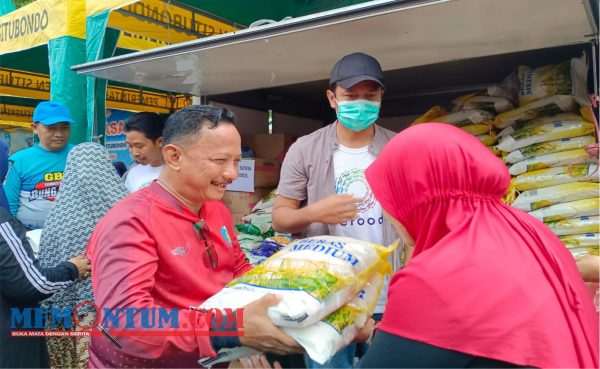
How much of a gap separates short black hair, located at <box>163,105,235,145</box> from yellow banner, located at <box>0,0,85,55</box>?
419 cm

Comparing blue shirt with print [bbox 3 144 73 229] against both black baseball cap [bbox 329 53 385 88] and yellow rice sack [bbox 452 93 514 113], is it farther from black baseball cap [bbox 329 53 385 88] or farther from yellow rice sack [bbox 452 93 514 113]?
yellow rice sack [bbox 452 93 514 113]

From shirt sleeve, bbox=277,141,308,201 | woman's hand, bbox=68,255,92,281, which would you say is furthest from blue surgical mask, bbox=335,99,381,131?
woman's hand, bbox=68,255,92,281

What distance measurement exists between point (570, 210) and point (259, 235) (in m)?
2.06

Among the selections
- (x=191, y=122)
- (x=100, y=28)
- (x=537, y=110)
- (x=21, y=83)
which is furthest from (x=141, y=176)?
(x=21, y=83)

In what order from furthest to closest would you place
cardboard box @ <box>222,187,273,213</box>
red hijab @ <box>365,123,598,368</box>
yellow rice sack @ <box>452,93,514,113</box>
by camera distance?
cardboard box @ <box>222,187,273,213</box>, yellow rice sack @ <box>452,93,514,113</box>, red hijab @ <box>365,123,598,368</box>

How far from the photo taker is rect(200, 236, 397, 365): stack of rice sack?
129cm

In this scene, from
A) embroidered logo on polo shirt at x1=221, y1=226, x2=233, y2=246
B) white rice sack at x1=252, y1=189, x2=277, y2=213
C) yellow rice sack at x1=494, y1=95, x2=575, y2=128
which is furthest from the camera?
white rice sack at x1=252, y1=189, x2=277, y2=213

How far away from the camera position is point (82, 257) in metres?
2.41

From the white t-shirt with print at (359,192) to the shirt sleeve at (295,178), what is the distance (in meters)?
0.18

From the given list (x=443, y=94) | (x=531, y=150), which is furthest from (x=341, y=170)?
(x=443, y=94)

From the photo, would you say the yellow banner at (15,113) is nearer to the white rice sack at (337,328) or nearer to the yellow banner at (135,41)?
the yellow banner at (135,41)

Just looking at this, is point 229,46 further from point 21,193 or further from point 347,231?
point 21,193

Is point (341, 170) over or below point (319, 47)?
below

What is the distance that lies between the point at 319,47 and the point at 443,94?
5.57ft
